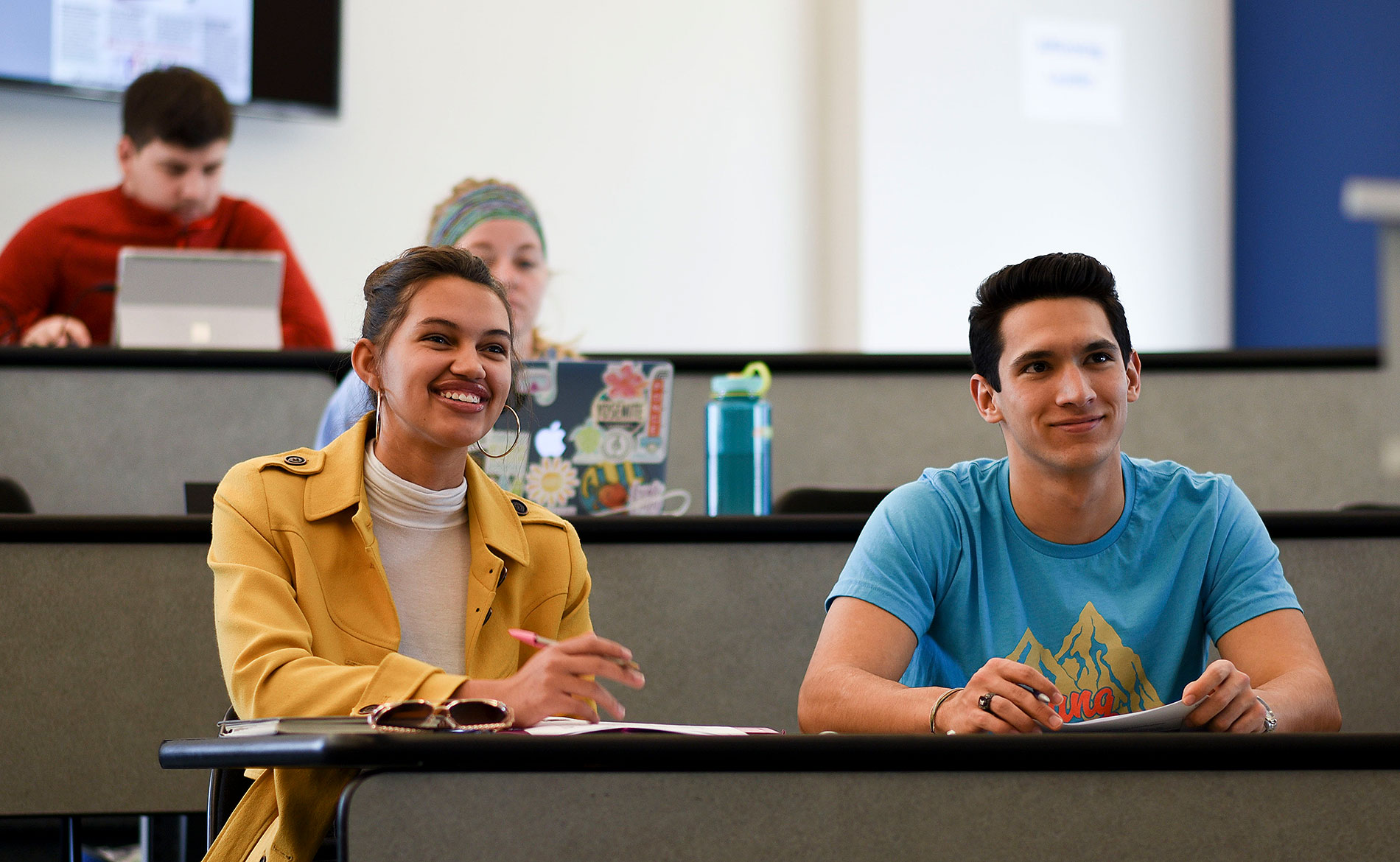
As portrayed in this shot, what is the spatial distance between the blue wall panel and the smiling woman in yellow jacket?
3.94 metres

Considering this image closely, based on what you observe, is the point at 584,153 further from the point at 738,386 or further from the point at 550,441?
the point at 550,441

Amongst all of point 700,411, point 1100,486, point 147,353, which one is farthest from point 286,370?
point 1100,486

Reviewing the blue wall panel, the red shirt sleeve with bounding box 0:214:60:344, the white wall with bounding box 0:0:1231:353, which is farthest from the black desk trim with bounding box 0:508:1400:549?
the blue wall panel

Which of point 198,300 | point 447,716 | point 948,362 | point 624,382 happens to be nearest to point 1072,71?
point 948,362

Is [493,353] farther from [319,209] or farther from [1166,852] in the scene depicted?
[319,209]

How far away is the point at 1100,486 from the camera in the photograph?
1.56m

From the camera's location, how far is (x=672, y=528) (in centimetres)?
181

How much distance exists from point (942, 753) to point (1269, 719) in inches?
19.9

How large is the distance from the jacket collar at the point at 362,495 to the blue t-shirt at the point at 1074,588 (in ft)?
1.23

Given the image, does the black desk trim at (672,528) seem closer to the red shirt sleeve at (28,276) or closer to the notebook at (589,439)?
the notebook at (589,439)

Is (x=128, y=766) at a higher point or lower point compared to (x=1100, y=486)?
lower

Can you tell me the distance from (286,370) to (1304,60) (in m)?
4.29

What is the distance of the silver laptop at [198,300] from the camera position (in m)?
2.81

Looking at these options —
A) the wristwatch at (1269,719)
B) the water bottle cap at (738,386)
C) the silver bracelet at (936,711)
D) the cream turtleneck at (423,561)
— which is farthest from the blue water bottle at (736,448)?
the wristwatch at (1269,719)
